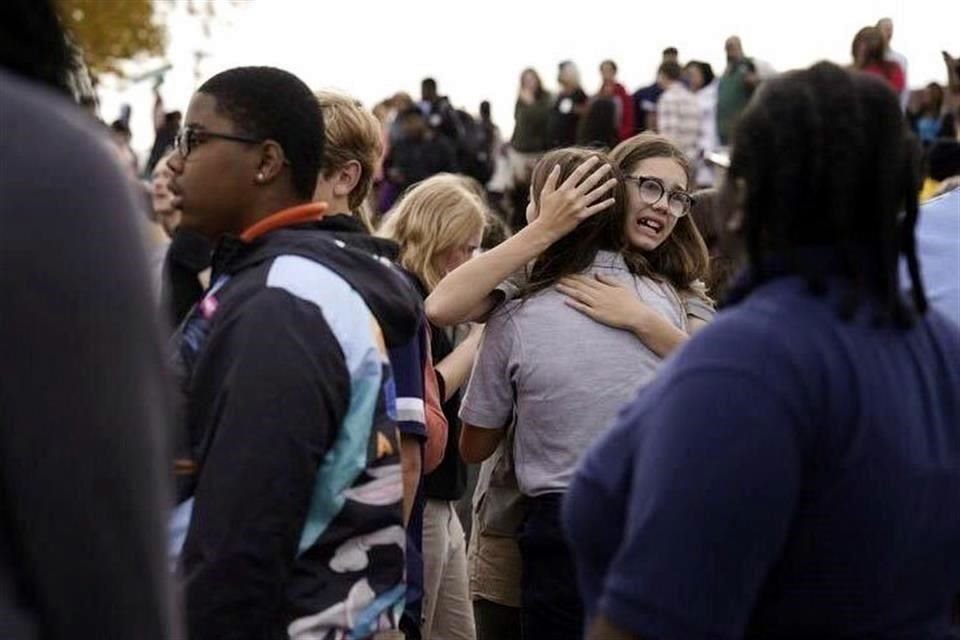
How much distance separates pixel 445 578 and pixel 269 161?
2.41 metres

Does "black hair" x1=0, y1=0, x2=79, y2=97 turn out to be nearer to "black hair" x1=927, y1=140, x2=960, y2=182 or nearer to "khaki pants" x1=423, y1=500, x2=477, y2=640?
"khaki pants" x1=423, y1=500, x2=477, y2=640

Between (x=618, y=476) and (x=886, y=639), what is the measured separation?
412 millimetres

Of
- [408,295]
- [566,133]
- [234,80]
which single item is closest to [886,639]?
[408,295]

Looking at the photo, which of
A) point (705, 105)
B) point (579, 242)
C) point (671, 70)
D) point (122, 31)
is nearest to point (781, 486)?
point (579, 242)

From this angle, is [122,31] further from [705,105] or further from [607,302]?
[607,302]

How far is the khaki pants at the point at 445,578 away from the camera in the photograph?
19.1 feet

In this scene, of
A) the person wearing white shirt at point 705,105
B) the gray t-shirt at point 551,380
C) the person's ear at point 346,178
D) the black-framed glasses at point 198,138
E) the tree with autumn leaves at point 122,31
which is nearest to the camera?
the black-framed glasses at point 198,138

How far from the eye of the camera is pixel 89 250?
191 centimetres

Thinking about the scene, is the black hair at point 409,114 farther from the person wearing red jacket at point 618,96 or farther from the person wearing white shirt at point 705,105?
the person wearing white shirt at point 705,105

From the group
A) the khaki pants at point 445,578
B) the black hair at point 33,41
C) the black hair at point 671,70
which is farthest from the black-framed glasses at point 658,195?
the black hair at point 671,70

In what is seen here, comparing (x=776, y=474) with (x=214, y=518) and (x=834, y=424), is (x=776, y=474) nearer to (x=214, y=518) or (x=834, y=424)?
(x=834, y=424)

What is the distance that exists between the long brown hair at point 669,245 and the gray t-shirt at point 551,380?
204 millimetres

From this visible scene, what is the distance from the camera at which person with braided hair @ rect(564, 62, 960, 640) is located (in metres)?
2.55

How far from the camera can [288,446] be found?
347cm
